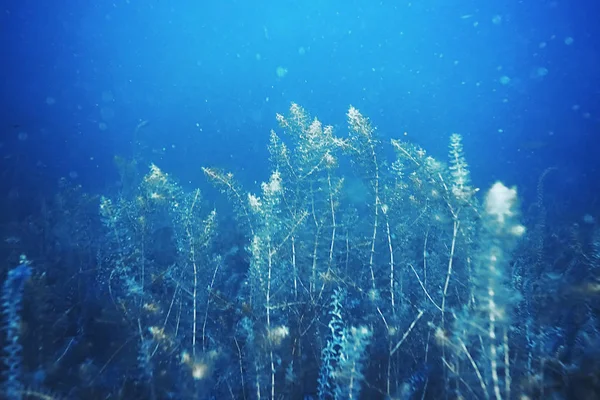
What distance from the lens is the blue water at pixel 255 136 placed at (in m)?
3.82

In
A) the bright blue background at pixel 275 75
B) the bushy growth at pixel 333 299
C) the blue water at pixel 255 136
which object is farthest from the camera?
the bright blue background at pixel 275 75

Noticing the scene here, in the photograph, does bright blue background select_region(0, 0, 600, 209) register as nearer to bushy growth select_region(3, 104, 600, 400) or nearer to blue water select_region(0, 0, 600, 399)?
blue water select_region(0, 0, 600, 399)

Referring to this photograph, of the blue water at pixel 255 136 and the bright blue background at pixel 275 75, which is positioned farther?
the bright blue background at pixel 275 75

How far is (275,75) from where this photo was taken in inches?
1762

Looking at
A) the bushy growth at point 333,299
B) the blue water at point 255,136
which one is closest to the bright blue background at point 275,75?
the blue water at point 255,136

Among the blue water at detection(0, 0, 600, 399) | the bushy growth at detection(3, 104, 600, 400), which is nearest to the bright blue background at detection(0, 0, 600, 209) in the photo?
the blue water at detection(0, 0, 600, 399)

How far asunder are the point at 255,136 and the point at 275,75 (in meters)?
10.9

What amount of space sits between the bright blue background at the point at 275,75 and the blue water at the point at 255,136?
0.95ft

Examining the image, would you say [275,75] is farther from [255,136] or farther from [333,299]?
[333,299]

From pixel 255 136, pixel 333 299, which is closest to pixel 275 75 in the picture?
pixel 255 136

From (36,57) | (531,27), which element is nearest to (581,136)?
(531,27)

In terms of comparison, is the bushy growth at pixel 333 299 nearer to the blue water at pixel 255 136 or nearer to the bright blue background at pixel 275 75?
the blue water at pixel 255 136

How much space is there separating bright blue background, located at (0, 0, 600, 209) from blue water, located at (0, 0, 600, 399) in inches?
11.5

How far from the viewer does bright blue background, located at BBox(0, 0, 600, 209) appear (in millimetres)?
36000
